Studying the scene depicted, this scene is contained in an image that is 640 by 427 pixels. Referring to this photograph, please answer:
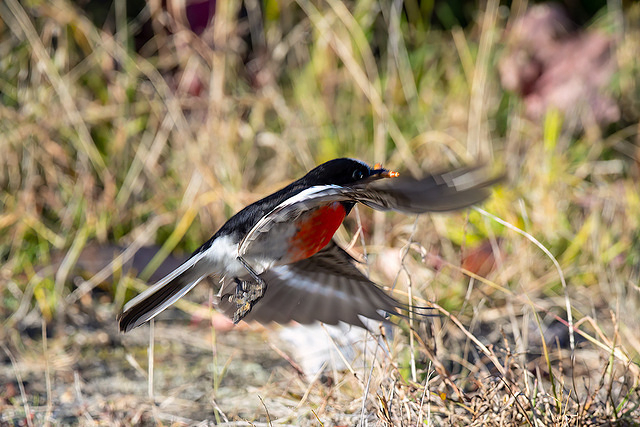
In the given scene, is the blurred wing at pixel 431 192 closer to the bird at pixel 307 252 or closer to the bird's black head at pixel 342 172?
the bird at pixel 307 252

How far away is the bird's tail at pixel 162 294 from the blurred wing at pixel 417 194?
11.9 inches

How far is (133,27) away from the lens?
10.6 feet

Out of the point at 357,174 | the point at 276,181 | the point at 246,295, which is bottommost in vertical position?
the point at 246,295

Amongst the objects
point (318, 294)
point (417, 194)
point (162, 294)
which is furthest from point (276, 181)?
point (417, 194)

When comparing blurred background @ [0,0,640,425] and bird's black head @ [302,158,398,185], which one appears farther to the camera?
blurred background @ [0,0,640,425]

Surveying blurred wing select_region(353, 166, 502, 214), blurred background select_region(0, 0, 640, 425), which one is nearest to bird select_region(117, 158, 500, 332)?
blurred wing select_region(353, 166, 502, 214)

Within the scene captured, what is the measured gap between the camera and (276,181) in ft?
8.93

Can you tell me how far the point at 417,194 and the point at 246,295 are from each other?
474 mm

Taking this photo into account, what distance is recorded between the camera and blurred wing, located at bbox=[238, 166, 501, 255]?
1108mm

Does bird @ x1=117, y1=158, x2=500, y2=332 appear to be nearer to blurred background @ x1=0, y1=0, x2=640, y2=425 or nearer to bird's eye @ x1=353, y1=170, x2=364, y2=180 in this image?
bird's eye @ x1=353, y1=170, x2=364, y2=180

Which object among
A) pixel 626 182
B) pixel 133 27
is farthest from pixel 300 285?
pixel 133 27

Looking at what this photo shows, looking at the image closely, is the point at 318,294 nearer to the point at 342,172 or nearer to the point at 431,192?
the point at 342,172

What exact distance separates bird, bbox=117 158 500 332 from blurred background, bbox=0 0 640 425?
8.5 inches

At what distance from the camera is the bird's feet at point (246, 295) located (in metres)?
1.41
